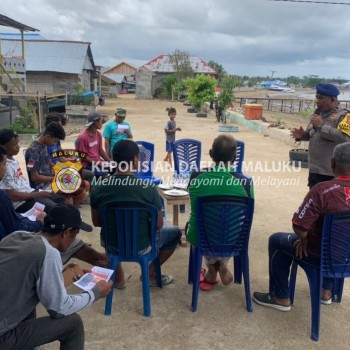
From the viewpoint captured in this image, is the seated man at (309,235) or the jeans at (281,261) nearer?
the seated man at (309,235)

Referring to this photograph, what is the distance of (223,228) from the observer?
125 inches

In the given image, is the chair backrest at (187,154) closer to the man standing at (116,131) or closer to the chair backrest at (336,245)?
the man standing at (116,131)

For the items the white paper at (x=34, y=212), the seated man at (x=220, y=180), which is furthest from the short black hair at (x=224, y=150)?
the white paper at (x=34, y=212)

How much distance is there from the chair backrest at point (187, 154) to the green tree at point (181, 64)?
3990cm

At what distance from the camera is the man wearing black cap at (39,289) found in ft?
6.20

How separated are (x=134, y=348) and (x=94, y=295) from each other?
2.42 ft

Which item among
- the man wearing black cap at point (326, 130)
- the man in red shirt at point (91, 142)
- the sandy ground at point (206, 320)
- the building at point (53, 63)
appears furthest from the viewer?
the building at point (53, 63)

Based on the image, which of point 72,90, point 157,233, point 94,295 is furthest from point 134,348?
point 72,90

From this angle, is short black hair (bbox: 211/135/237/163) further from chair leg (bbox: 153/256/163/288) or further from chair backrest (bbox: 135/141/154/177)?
chair backrest (bbox: 135/141/154/177)

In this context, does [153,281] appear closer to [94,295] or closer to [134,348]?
[134,348]

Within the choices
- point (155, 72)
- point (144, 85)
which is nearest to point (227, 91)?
point (144, 85)

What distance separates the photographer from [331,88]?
13.1ft

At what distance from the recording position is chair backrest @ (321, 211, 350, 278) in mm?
2758

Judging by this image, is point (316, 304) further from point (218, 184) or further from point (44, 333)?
point (44, 333)
